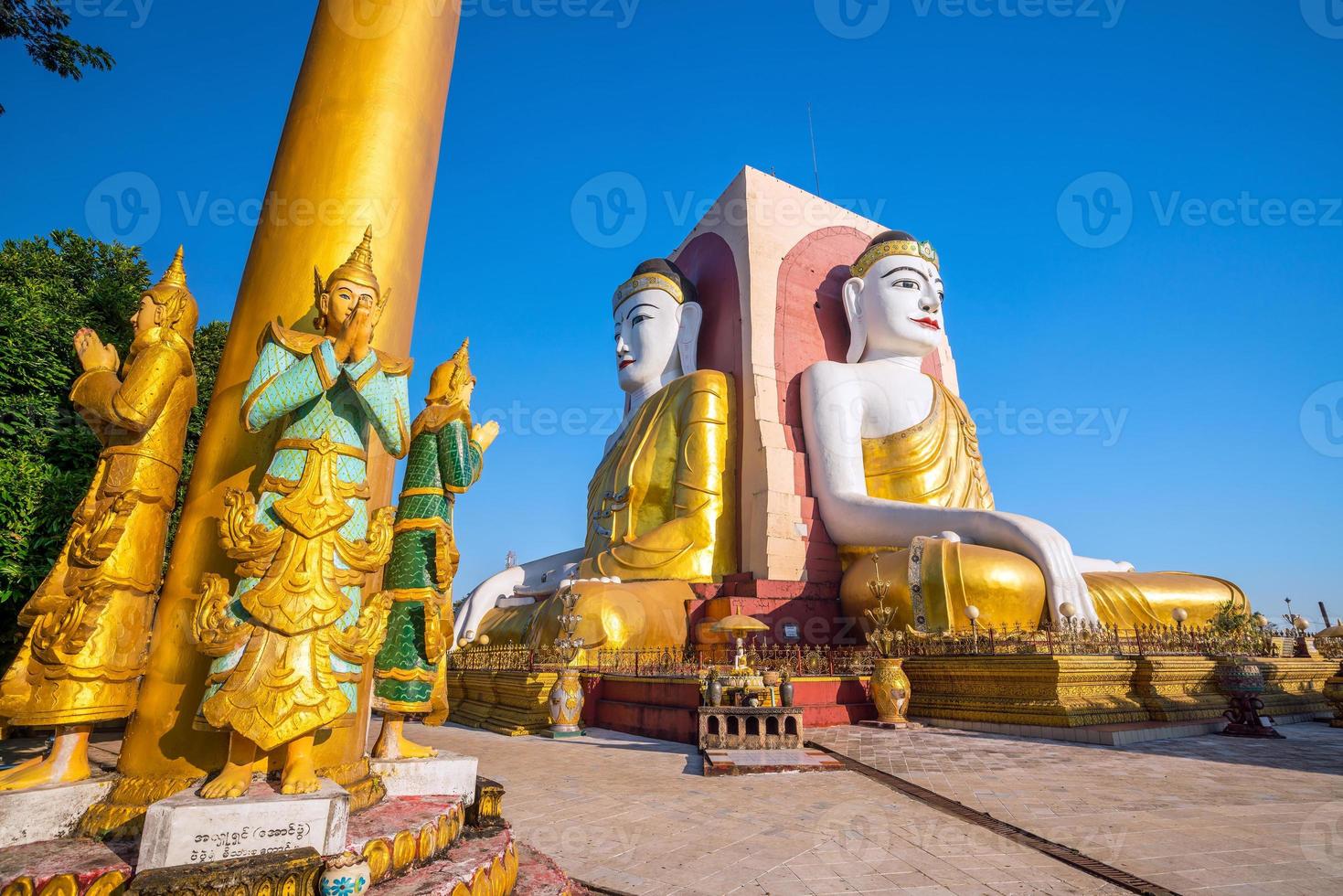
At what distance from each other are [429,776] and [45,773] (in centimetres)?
125

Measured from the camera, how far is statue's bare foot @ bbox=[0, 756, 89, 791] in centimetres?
229

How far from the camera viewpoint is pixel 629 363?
1641 cm

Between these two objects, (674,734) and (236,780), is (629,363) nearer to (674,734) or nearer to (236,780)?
(674,734)

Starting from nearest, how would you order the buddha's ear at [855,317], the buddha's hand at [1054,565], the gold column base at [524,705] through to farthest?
the gold column base at [524,705]
the buddha's hand at [1054,565]
the buddha's ear at [855,317]

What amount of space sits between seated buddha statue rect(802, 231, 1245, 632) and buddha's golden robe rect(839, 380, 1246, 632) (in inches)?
0.8

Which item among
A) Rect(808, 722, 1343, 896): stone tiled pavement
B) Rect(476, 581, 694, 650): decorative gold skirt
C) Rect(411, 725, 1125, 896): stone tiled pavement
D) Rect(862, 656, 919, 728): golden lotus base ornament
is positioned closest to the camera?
Rect(411, 725, 1125, 896): stone tiled pavement

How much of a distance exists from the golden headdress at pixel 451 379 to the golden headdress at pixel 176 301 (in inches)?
38.2

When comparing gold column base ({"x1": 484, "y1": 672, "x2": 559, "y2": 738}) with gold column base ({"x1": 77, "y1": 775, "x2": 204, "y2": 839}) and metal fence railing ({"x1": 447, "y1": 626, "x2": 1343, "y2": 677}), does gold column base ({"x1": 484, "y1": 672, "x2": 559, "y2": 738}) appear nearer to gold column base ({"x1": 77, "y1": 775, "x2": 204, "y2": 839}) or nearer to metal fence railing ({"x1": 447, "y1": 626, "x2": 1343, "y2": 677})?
metal fence railing ({"x1": 447, "y1": 626, "x2": 1343, "y2": 677})

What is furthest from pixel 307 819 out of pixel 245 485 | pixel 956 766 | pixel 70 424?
pixel 956 766

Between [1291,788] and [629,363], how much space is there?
13314mm

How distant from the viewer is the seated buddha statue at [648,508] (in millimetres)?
11938

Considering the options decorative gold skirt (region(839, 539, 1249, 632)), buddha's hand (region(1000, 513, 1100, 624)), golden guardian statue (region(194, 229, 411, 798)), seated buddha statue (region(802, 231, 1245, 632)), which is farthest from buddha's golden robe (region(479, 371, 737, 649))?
golden guardian statue (region(194, 229, 411, 798))

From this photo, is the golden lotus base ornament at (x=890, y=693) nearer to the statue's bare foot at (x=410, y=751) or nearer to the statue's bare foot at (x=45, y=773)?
the statue's bare foot at (x=410, y=751)

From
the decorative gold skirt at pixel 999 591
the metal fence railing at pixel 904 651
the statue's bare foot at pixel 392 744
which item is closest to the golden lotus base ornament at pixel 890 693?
the metal fence railing at pixel 904 651
